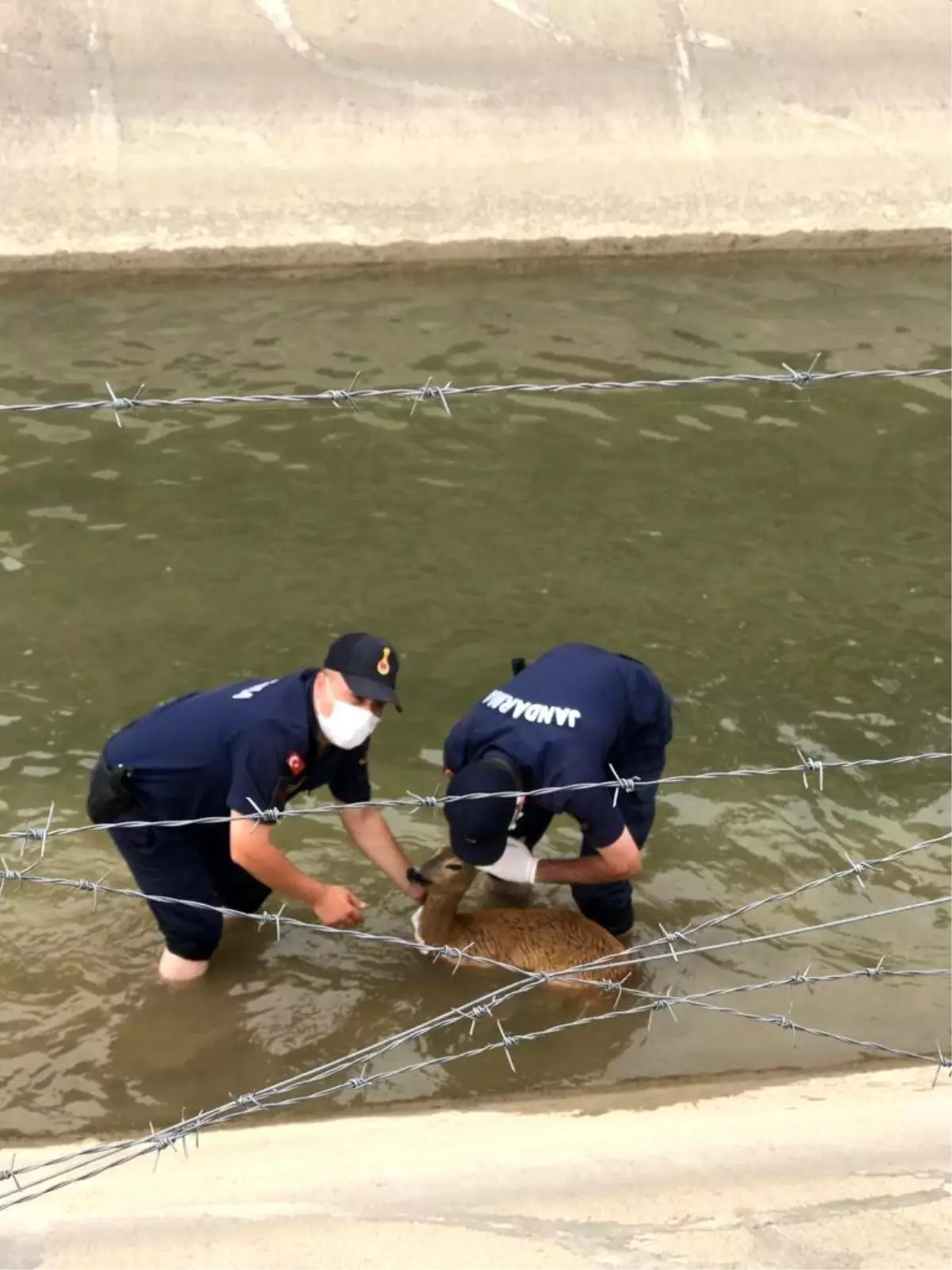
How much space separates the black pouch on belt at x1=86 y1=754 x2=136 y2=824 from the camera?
159 inches

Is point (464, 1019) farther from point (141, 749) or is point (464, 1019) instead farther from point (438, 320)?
point (438, 320)

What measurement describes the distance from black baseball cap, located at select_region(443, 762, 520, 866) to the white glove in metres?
0.39

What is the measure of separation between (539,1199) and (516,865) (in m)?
1.18

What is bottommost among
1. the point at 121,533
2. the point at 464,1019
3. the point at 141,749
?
the point at 464,1019

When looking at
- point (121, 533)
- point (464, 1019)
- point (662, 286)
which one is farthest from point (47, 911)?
point (662, 286)

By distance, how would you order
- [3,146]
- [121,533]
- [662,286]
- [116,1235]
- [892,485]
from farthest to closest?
[3,146] < [662,286] < [892,485] < [121,533] < [116,1235]

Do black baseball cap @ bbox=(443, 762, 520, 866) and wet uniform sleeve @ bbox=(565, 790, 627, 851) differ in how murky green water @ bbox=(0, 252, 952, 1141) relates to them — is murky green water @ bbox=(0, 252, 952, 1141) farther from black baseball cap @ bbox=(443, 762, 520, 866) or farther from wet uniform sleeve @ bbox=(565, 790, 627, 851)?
black baseball cap @ bbox=(443, 762, 520, 866)

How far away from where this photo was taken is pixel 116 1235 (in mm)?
3346

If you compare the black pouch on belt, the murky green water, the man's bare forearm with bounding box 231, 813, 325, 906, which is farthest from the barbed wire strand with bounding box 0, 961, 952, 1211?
the black pouch on belt

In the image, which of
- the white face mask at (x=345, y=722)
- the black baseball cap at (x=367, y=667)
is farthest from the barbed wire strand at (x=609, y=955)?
the black baseball cap at (x=367, y=667)

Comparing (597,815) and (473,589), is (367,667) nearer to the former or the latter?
(597,815)

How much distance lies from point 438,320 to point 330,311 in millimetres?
888

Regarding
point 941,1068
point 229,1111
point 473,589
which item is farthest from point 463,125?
point 941,1068

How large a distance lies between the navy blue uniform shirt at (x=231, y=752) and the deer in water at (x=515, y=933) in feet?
2.02
